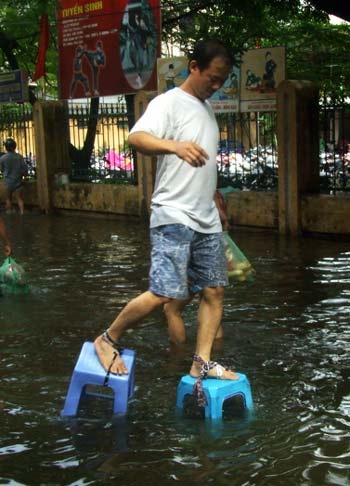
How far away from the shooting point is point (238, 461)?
3852 mm

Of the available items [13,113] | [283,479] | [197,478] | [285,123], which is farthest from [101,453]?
[13,113]

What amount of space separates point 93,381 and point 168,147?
134cm

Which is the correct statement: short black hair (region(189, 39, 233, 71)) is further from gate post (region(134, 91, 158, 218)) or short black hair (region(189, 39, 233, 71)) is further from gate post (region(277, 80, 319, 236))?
gate post (region(134, 91, 158, 218))

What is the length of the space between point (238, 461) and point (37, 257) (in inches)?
290

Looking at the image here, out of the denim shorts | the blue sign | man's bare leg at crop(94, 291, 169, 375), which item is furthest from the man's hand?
the blue sign

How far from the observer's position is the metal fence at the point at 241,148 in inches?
474

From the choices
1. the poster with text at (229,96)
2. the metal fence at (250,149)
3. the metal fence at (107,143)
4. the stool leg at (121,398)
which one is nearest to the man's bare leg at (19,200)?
the metal fence at (107,143)

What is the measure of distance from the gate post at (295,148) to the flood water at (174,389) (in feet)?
8.71

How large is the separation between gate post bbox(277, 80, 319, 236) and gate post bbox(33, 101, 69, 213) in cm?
627

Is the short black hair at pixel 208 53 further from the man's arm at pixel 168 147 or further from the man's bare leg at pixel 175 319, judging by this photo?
the man's bare leg at pixel 175 319

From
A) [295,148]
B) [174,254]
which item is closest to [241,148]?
[295,148]

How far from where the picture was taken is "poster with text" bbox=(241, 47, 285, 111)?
12.4 meters

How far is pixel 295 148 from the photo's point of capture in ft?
39.3

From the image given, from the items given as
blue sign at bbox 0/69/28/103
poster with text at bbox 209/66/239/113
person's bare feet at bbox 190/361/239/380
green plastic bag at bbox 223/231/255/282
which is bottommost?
person's bare feet at bbox 190/361/239/380
